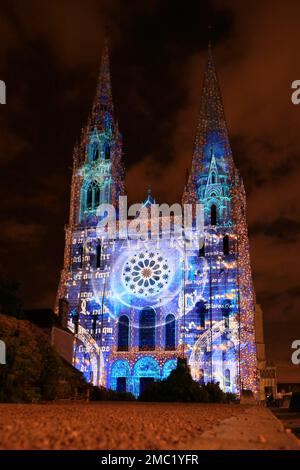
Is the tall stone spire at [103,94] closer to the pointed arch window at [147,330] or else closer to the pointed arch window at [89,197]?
the pointed arch window at [89,197]

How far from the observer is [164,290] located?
48.9m

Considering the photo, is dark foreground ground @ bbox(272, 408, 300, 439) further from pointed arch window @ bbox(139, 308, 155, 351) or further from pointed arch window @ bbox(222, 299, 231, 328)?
pointed arch window @ bbox(139, 308, 155, 351)

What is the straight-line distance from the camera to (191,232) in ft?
165

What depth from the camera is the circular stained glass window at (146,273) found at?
49.4m

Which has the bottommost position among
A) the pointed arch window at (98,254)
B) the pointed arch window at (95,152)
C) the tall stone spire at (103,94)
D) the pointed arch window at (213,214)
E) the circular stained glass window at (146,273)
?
the circular stained glass window at (146,273)

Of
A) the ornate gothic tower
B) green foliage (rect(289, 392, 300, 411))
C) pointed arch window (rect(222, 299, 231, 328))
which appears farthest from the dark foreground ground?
pointed arch window (rect(222, 299, 231, 328))

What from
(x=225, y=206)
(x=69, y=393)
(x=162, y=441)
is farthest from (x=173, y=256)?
(x=162, y=441)

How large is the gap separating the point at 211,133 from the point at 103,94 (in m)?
13.8

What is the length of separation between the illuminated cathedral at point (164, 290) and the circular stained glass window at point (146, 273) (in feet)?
0.30

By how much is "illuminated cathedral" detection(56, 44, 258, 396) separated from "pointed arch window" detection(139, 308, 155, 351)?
89 millimetres

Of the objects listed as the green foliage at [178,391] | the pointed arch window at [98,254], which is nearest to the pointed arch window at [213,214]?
the pointed arch window at [98,254]

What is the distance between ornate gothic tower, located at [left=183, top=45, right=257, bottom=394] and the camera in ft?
148

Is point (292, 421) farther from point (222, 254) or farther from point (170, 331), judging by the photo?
point (222, 254)

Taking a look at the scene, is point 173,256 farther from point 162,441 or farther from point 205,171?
point 162,441
